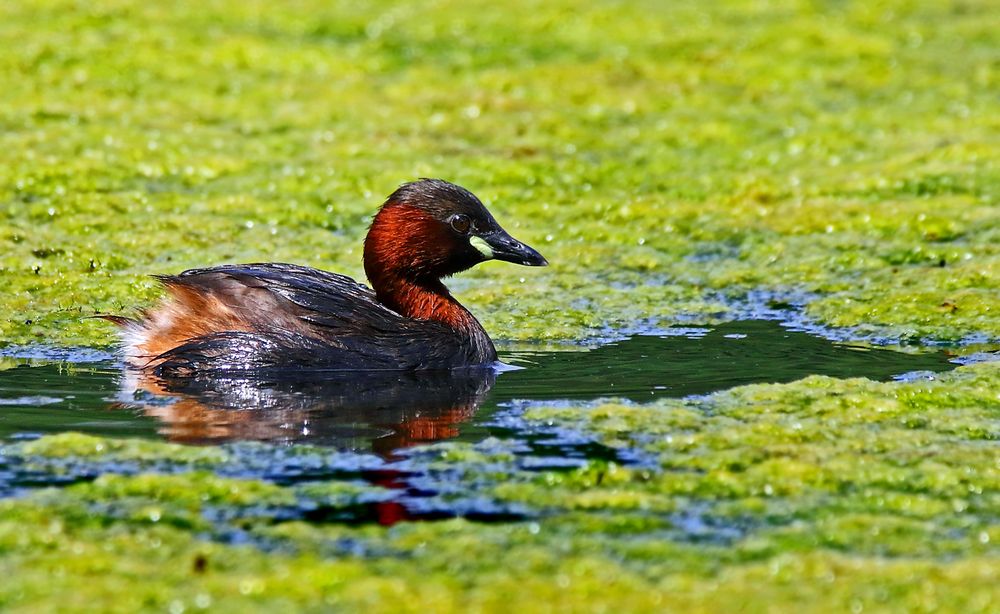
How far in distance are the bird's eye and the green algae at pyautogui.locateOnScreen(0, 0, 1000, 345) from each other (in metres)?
0.91

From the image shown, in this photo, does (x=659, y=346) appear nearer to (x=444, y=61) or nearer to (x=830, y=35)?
(x=444, y=61)

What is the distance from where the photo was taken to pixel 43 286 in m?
10.5

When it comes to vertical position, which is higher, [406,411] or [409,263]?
[409,263]

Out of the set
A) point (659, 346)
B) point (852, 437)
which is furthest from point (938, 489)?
point (659, 346)

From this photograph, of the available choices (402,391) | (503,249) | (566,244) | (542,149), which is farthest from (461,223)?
(542,149)

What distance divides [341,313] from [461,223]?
1084mm

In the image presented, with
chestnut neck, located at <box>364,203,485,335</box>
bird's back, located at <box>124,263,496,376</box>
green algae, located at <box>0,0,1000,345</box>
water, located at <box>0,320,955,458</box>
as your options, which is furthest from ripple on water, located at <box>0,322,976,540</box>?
green algae, located at <box>0,0,1000,345</box>

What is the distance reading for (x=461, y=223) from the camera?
9.30 meters

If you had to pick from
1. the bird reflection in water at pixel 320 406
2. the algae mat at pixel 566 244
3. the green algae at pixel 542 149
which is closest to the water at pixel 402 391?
the bird reflection in water at pixel 320 406

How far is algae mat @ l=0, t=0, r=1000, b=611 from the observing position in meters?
5.55

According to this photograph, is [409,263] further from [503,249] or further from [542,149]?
[542,149]

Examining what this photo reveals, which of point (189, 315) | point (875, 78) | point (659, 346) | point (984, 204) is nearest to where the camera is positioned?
point (189, 315)

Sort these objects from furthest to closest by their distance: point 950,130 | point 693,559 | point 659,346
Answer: point 950,130, point 659,346, point 693,559

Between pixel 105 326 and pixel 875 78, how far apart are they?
382 inches
